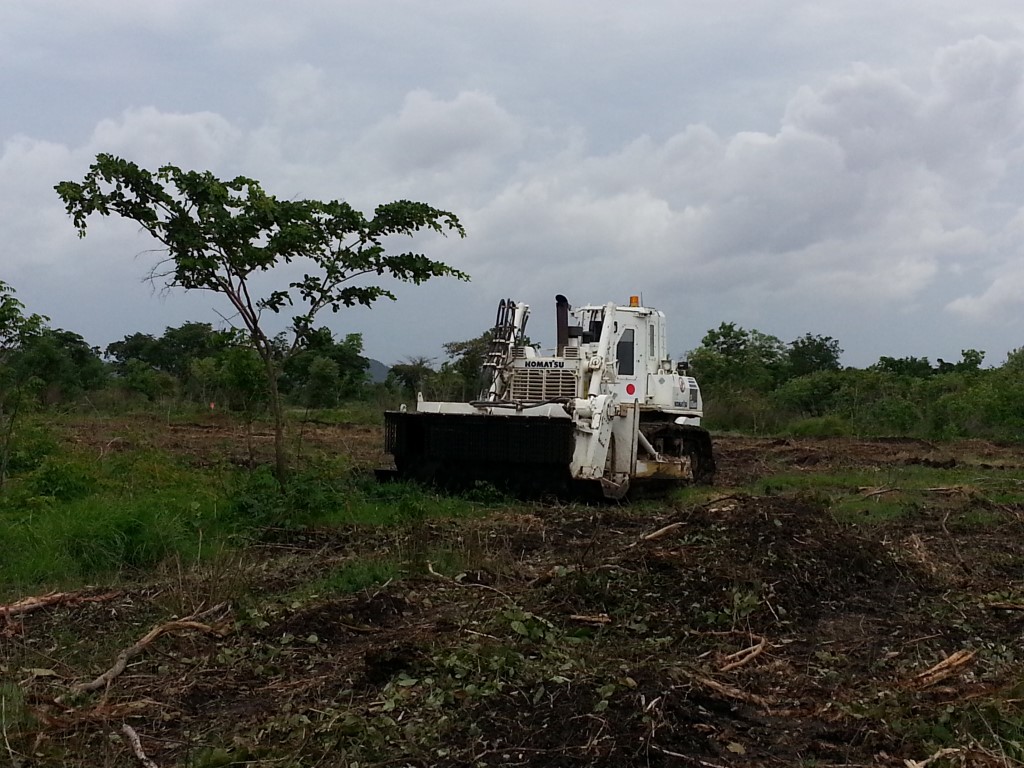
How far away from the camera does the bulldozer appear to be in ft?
44.4

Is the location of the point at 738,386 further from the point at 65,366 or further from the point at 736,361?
the point at 65,366

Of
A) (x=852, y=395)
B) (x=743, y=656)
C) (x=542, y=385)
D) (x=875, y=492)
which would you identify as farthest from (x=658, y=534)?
(x=852, y=395)

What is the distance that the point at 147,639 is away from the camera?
6.61 meters

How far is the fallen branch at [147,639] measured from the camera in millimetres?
5914

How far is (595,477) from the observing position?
44.5ft

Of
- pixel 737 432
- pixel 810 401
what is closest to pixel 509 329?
pixel 737 432

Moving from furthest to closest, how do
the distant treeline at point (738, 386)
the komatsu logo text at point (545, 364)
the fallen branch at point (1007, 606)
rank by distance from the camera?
the distant treeline at point (738, 386)
the komatsu logo text at point (545, 364)
the fallen branch at point (1007, 606)

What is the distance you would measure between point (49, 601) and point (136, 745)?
3305 millimetres

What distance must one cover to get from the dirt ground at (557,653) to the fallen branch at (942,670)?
3cm

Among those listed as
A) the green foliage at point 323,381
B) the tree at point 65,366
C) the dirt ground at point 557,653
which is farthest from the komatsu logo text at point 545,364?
the green foliage at point 323,381

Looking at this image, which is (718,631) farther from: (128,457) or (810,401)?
(810,401)

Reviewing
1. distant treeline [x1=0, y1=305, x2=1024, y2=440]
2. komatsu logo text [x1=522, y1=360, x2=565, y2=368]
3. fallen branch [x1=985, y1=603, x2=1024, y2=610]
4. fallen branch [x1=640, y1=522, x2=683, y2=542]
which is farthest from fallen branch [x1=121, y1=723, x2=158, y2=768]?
distant treeline [x1=0, y1=305, x2=1024, y2=440]

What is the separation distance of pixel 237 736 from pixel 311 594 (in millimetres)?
2895

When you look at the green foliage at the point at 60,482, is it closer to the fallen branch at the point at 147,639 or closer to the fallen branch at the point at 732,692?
the fallen branch at the point at 147,639
